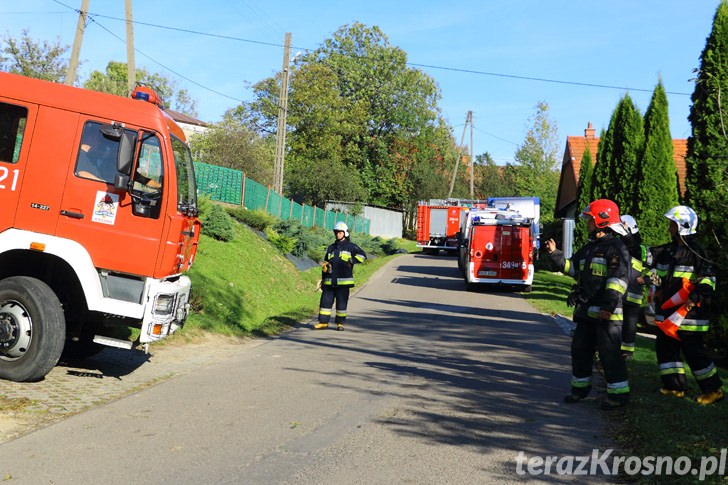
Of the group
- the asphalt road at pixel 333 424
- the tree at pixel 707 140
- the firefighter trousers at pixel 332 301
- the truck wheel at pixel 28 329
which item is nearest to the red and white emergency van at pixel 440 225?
the tree at pixel 707 140

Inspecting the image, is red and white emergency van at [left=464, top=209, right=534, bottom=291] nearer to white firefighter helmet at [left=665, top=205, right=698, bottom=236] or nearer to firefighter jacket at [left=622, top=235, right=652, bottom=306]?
firefighter jacket at [left=622, top=235, right=652, bottom=306]

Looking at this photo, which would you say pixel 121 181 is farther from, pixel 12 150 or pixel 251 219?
pixel 251 219

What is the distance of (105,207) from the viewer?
745cm

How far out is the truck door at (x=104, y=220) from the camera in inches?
291

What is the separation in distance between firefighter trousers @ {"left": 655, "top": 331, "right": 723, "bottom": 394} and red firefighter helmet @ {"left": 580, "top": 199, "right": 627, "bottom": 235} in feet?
3.83

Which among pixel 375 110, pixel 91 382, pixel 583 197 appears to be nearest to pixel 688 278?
pixel 91 382

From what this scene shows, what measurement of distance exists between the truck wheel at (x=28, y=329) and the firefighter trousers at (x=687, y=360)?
5.94 meters

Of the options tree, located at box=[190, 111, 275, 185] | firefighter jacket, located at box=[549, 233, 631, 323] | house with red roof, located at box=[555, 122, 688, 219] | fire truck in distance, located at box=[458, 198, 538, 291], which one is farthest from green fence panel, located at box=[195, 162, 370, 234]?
firefighter jacket, located at box=[549, 233, 631, 323]

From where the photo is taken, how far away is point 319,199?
182 ft

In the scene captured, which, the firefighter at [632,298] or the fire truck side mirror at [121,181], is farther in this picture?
the firefighter at [632,298]

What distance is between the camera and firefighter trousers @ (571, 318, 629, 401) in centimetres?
695

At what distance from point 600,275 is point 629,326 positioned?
2442mm

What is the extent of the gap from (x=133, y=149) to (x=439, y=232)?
3908 centimetres

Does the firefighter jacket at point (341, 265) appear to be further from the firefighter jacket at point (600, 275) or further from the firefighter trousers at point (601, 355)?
the firefighter trousers at point (601, 355)
